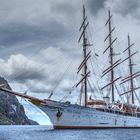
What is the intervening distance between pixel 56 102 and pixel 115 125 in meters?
25.9

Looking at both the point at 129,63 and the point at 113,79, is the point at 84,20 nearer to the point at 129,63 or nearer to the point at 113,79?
the point at 113,79

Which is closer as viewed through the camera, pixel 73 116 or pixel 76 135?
pixel 76 135

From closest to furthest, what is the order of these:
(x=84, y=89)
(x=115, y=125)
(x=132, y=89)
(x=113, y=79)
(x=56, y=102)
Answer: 1. (x=56, y=102)
2. (x=84, y=89)
3. (x=115, y=125)
4. (x=113, y=79)
5. (x=132, y=89)

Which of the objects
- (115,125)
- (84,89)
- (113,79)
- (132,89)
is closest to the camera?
(84,89)

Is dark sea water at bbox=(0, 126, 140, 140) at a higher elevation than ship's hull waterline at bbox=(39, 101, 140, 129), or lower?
lower

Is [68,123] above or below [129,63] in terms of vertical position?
below

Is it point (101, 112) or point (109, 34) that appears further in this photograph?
point (109, 34)

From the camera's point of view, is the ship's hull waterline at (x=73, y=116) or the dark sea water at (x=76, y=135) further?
the ship's hull waterline at (x=73, y=116)

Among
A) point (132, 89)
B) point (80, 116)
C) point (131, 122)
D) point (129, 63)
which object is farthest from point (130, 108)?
point (80, 116)

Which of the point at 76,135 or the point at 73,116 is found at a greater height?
the point at 73,116

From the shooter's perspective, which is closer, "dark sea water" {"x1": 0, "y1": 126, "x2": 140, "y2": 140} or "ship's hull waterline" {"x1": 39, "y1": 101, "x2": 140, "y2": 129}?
"dark sea water" {"x1": 0, "y1": 126, "x2": 140, "y2": 140}

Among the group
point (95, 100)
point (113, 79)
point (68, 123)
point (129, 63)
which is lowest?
point (68, 123)

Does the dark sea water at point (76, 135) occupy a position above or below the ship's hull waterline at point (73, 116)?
below

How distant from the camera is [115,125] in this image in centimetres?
10150
